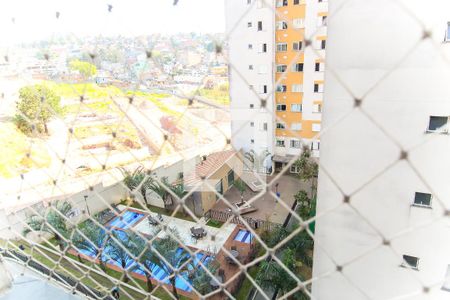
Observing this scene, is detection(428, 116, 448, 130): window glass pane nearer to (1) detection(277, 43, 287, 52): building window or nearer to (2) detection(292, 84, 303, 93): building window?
(2) detection(292, 84, 303, 93): building window

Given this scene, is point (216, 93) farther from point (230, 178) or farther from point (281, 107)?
point (281, 107)

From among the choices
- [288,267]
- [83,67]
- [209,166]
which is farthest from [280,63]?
[83,67]

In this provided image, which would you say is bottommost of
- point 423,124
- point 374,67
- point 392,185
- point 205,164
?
point 205,164

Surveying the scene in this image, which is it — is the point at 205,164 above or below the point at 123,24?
below

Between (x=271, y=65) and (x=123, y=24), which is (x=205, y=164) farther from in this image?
(x=123, y=24)

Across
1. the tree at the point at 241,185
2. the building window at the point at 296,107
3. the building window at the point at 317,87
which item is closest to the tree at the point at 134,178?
the tree at the point at 241,185

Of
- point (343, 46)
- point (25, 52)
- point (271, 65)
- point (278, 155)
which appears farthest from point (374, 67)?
point (278, 155)
